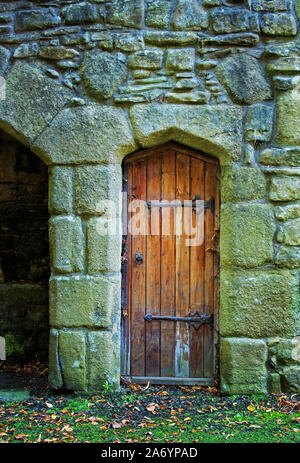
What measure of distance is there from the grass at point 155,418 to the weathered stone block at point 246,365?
80mm

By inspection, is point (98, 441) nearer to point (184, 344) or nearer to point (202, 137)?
point (184, 344)

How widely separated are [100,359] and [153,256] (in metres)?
0.91

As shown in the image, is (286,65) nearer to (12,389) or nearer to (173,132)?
(173,132)

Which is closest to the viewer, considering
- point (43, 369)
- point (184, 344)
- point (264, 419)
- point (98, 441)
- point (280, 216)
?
point (98, 441)

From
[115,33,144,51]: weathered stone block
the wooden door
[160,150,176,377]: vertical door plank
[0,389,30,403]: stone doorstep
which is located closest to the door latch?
the wooden door

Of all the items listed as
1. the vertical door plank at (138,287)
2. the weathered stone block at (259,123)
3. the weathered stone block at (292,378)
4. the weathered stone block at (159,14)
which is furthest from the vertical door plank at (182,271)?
the weathered stone block at (159,14)

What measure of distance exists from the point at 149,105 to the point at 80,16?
0.86 metres

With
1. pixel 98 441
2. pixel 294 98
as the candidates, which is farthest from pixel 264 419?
pixel 294 98

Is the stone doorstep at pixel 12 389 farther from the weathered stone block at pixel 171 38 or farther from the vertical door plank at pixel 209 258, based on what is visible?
the weathered stone block at pixel 171 38

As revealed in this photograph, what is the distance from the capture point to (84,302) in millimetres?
3219

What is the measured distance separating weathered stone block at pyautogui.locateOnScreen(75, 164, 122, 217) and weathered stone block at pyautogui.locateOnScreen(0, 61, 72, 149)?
0.47 m

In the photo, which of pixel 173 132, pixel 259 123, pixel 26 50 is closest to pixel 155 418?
pixel 173 132

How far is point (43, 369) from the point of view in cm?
401

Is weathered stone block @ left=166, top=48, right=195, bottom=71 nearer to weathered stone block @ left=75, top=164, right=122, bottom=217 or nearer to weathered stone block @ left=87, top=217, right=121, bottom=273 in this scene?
weathered stone block @ left=75, top=164, right=122, bottom=217
